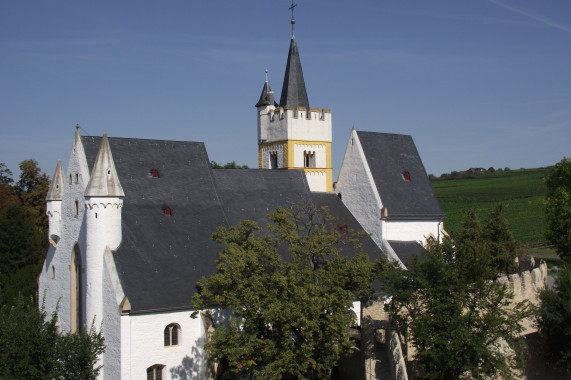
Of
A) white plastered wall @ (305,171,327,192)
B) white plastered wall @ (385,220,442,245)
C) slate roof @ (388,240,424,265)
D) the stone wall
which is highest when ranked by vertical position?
white plastered wall @ (305,171,327,192)

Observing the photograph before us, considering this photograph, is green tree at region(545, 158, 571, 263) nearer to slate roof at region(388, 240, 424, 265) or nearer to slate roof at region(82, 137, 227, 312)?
slate roof at region(388, 240, 424, 265)

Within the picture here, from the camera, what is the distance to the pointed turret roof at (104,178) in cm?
2569

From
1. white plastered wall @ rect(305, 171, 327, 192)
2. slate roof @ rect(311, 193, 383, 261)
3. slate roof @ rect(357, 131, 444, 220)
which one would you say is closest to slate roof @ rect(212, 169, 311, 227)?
slate roof @ rect(311, 193, 383, 261)

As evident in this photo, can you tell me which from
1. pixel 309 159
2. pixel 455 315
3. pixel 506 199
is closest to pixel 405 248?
pixel 309 159

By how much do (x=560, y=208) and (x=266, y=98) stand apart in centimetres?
2430

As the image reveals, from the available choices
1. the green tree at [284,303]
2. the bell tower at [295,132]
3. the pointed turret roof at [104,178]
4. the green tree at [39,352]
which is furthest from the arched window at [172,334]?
the bell tower at [295,132]

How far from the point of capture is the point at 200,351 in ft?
83.0

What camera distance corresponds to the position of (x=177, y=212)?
28.0 metres

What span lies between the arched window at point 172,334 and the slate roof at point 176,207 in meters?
0.89

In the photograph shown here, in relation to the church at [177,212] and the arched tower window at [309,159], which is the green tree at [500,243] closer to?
the church at [177,212]

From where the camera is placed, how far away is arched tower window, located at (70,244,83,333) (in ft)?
89.0

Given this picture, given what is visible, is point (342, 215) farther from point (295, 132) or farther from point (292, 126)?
point (292, 126)

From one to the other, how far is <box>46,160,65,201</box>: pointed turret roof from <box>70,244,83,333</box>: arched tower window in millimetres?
3462

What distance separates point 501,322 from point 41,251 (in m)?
31.6
